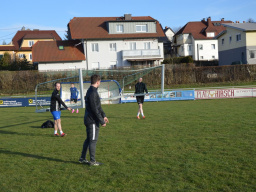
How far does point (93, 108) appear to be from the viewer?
6883 millimetres

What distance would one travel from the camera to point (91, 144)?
701 centimetres

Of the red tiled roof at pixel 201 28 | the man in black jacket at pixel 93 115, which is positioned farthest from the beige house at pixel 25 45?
the man in black jacket at pixel 93 115

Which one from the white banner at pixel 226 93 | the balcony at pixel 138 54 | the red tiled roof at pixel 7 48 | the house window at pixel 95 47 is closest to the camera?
the white banner at pixel 226 93

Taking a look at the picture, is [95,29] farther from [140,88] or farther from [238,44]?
[140,88]

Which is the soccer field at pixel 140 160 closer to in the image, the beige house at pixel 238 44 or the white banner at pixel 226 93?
the white banner at pixel 226 93

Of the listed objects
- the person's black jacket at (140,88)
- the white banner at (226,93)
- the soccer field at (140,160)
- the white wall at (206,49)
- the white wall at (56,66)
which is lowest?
the soccer field at (140,160)

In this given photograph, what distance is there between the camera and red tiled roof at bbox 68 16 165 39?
45344mm

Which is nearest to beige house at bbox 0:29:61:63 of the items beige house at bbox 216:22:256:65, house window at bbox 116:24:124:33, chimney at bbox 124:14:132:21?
house window at bbox 116:24:124:33

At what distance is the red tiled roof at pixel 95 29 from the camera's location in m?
45.3

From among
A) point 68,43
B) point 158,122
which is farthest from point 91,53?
point 158,122

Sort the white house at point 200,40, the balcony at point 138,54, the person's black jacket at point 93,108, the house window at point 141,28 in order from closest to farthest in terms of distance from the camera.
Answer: the person's black jacket at point 93,108
the balcony at point 138,54
the house window at point 141,28
the white house at point 200,40

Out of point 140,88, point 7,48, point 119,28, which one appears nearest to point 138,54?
point 119,28

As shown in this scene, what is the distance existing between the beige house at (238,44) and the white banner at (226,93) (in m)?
19.1

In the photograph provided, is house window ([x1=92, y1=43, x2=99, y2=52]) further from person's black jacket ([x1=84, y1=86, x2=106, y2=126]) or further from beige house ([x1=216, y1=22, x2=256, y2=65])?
person's black jacket ([x1=84, y1=86, x2=106, y2=126])
